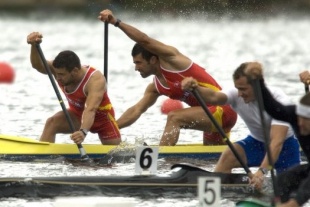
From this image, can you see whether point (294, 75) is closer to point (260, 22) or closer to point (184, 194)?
point (184, 194)

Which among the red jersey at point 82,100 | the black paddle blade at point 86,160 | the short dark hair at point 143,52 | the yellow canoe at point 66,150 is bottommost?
the black paddle blade at point 86,160

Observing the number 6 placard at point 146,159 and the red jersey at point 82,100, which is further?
the red jersey at point 82,100

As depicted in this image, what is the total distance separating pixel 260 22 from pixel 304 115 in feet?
139

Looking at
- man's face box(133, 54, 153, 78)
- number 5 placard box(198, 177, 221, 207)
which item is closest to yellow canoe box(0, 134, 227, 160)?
man's face box(133, 54, 153, 78)

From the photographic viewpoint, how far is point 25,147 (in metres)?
13.1

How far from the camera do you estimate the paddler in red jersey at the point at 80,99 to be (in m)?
12.8

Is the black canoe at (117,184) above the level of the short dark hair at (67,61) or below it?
below

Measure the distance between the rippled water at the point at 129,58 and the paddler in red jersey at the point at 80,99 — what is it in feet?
1.73

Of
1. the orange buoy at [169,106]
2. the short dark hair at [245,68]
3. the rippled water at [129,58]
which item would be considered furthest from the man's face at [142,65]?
the orange buoy at [169,106]

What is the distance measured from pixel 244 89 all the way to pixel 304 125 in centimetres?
113

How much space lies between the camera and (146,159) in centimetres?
1064

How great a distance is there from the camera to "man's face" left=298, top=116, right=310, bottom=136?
9023mm

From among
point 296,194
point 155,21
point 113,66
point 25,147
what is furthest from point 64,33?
point 296,194

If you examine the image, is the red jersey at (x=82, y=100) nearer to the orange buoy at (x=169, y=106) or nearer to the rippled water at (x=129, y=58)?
the rippled water at (x=129, y=58)
